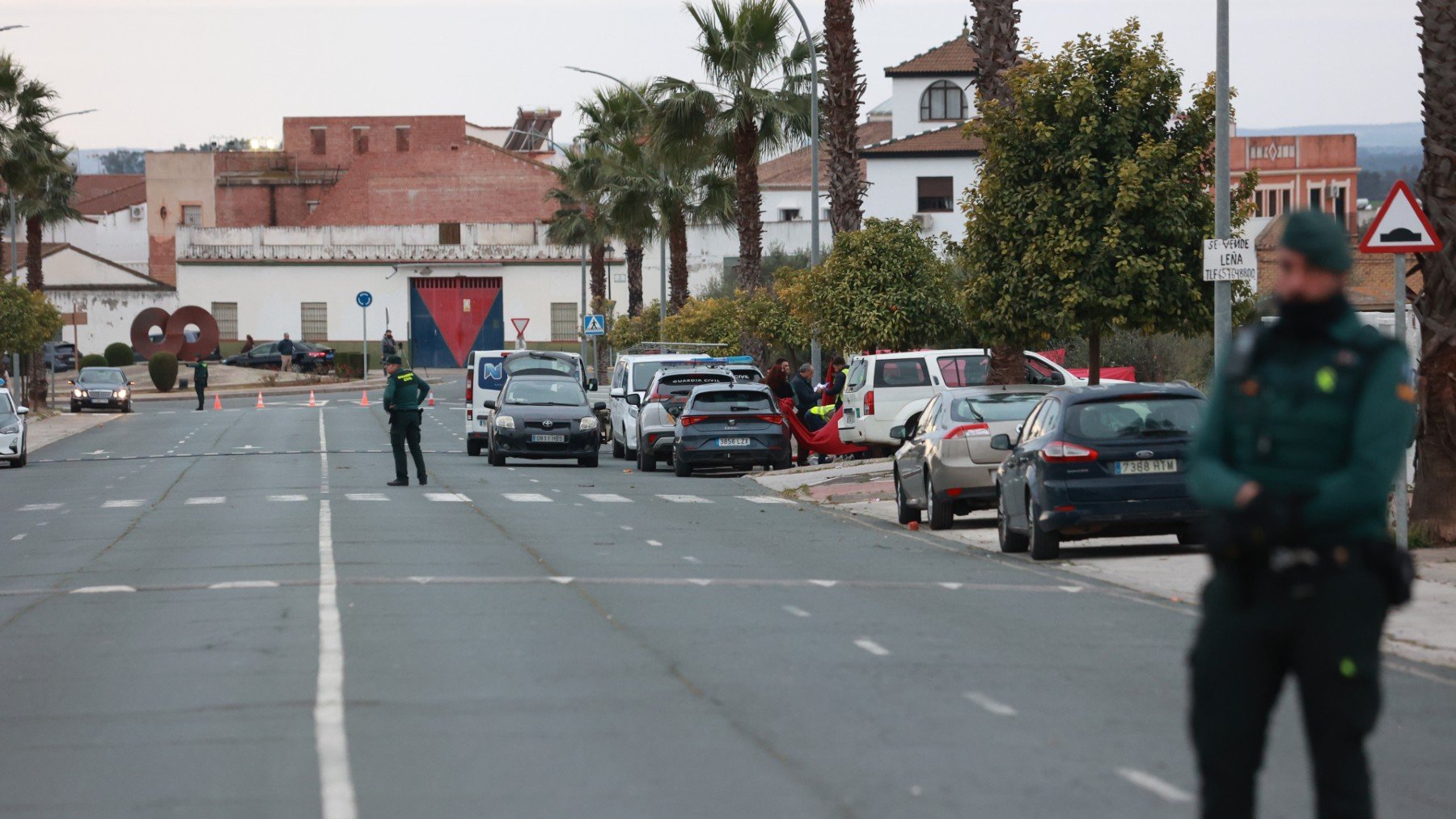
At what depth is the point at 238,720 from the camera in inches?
331

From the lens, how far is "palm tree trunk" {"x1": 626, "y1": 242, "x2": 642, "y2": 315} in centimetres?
6206

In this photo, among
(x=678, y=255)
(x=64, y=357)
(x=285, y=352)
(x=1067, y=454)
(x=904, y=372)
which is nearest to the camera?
(x=1067, y=454)

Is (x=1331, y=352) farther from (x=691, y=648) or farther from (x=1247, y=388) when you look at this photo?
(x=691, y=648)

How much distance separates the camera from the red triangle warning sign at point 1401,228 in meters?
13.8

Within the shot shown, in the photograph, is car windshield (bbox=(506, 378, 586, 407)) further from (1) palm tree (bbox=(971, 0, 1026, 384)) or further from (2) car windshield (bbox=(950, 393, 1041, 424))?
(2) car windshield (bbox=(950, 393, 1041, 424))

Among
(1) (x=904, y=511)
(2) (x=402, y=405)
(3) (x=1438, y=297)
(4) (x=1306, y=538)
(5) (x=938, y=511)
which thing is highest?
(3) (x=1438, y=297)

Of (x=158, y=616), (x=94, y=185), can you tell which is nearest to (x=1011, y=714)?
(x=158, y=616)

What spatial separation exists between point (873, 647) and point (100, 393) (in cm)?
5234

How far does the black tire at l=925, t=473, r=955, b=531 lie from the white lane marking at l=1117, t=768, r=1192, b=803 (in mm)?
Answer: 12110

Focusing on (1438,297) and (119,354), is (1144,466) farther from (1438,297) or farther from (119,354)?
(119,354)

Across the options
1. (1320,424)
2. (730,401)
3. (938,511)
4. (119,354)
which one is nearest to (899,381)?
(730,401)

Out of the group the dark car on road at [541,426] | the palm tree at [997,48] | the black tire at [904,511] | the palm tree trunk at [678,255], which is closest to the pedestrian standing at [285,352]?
the palm tree trunk at [678,255]

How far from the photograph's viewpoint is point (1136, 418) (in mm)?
15758

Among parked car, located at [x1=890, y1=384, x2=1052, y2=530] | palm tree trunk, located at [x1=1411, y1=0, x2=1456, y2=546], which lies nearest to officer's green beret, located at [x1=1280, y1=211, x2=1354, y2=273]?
palm tree trunk, located at [x1=1411, y1=0, x2=1456, y2=546]
